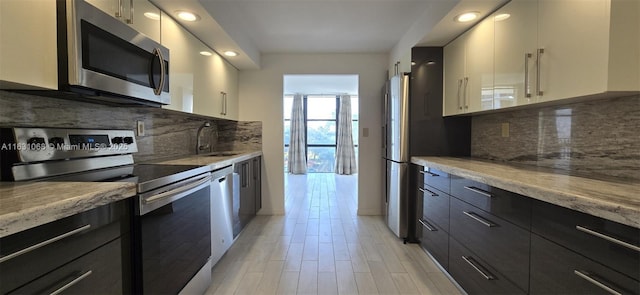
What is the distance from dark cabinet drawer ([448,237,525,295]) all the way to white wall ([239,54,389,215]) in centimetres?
182

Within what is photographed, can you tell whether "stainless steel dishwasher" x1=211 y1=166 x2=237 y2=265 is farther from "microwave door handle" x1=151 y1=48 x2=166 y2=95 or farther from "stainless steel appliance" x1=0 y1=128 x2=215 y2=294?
"microwave door handle" x1=151 y1=48 x2=166 y2=95

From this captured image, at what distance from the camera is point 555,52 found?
1.44 metres

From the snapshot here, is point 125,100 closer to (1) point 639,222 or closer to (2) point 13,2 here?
(2) point 13,2

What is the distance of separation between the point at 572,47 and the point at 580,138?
61cm

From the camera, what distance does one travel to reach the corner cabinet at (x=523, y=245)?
2.92 ft

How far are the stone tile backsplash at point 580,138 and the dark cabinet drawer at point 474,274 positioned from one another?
0.71m

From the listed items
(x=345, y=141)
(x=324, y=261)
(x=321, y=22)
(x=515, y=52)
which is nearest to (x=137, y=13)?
(x=321, y=22)

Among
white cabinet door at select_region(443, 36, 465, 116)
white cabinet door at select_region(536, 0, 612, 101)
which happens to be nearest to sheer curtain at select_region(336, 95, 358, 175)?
white cabinet door at select_region(443, 36, 465, 116)

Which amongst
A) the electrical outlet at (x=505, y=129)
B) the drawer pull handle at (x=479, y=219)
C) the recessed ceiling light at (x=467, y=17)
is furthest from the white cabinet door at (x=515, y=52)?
the drawer pull handle at (x=479, y=219)

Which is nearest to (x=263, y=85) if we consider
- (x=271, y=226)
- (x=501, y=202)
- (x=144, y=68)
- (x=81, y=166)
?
(x=271, y=226)

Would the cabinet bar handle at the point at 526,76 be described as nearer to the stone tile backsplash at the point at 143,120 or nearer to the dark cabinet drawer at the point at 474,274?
the dark cabinet drawer at the point at 474,274

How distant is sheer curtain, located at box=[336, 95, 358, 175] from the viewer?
25.4 ft

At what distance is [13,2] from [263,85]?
2.83m

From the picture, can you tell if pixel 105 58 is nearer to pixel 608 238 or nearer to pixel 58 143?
pixel 58 143
